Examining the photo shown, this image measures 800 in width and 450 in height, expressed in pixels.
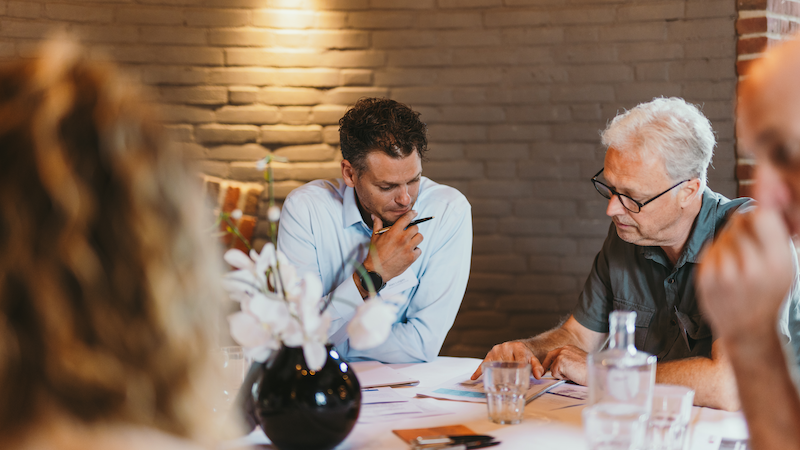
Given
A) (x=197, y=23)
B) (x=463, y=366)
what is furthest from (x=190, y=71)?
(x=463, y=366)

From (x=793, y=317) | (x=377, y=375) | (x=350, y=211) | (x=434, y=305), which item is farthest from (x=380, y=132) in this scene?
(x=793, y=317)

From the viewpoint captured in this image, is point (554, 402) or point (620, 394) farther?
point (554, 402)

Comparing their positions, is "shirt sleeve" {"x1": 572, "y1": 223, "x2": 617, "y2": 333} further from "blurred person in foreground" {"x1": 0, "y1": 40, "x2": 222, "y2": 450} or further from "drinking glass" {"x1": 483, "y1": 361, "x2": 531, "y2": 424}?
"blurred person in foreground" {"x1": 0, "y1": 40, "x2": 222, "y2": 450}

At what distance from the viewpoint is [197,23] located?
2857 millimetres

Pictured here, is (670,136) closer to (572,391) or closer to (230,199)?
(572,391)

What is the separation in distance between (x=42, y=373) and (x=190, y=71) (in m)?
2.72

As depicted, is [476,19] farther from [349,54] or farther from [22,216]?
[22,216]

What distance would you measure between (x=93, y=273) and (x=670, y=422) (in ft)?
2.94

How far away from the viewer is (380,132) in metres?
2.02

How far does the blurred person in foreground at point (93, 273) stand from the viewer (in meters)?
0.38

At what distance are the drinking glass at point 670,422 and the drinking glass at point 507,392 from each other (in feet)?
0.85

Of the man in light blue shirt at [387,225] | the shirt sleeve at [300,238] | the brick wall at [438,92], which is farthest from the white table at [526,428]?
the brick wall at [438,92]

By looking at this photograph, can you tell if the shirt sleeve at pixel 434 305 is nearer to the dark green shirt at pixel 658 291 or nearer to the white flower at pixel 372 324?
the dark green shirt at pixel 658 291

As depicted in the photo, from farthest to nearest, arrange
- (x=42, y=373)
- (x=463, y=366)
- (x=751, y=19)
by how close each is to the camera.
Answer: (x=751, y=19) → (x=463, y=366) → (x=42, y=373)
